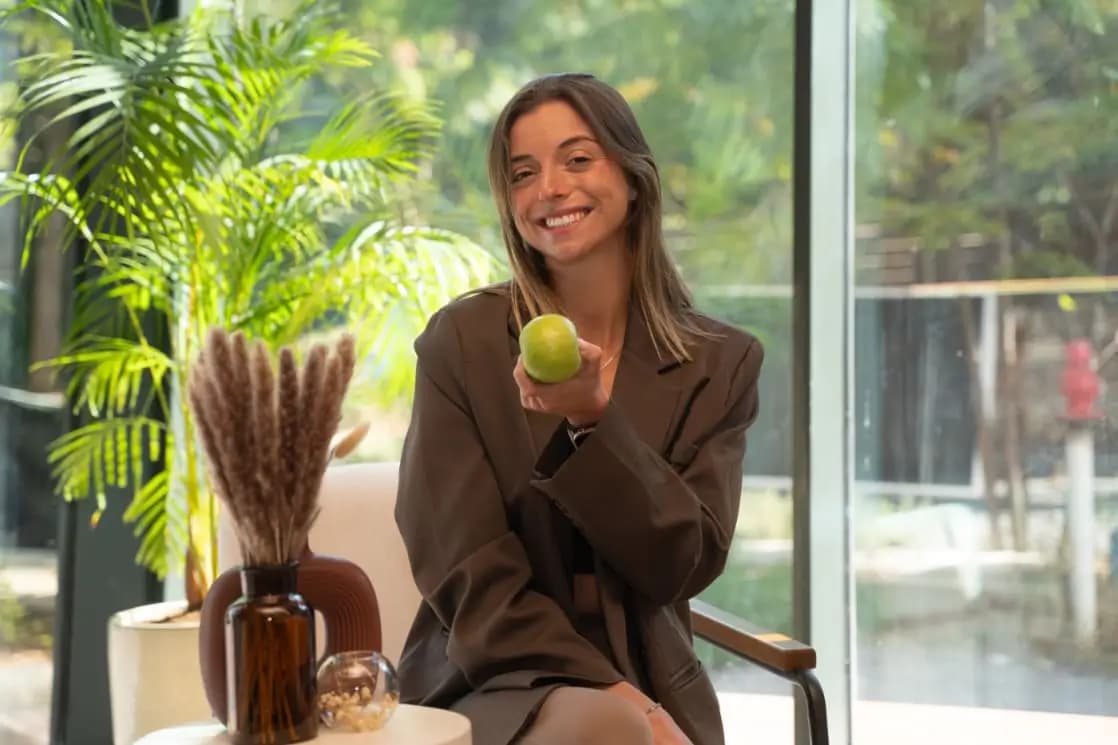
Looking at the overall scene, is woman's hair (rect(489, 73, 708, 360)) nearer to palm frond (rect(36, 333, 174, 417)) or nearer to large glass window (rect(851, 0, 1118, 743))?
palm frond (rect(36, 333, 174, 417))

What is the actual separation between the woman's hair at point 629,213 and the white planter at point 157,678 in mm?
1311

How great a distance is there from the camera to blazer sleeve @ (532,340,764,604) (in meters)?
1.68

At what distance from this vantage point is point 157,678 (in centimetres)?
280

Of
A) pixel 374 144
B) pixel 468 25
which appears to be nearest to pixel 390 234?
pixel 374 144

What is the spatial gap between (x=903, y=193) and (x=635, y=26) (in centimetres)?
84

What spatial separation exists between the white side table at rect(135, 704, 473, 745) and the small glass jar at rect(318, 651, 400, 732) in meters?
0.01

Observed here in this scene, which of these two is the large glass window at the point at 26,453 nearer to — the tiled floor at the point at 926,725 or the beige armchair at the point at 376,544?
the beige armchair at the point at 376,544

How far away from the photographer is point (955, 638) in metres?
3.33

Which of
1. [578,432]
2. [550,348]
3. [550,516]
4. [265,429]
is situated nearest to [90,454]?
[550,516]

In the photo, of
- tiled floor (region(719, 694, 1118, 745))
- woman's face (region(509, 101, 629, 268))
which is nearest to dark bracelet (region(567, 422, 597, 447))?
woman's face (region(509, 101, 629, 268))

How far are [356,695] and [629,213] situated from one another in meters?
0.91

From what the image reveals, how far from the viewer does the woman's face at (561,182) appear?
6.15 feet

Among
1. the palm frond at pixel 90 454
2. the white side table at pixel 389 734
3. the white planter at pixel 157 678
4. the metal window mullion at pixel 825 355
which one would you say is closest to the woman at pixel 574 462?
the white side table at pixel 389 734

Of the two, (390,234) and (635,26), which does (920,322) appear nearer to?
(635,26)
